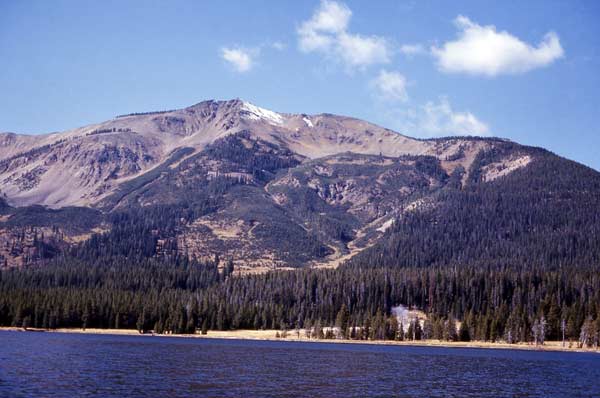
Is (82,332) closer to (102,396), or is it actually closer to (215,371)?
Answer: (215,371)

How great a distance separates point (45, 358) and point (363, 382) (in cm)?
4913

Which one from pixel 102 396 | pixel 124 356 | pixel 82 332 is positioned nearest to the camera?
pixel 102 396

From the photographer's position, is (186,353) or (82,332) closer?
(186,353)

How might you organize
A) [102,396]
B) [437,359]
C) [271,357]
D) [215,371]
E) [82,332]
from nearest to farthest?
[102,396] → [215,371] → [271,357] → [437,359] → [82,332]

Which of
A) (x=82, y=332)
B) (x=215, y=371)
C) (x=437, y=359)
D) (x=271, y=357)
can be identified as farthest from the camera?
(x=82, y=332)

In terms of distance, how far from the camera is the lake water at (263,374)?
75.4 m

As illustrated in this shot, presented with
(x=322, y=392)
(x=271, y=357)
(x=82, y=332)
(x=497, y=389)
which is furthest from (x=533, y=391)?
(x=82, y=332)

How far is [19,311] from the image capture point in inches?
7869

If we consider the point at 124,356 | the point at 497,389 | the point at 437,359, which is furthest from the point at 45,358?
the point at 437,359

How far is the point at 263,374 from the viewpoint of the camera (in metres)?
94.8

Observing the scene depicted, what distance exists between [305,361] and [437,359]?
1286 inches

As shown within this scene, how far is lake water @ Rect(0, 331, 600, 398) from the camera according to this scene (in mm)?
75438

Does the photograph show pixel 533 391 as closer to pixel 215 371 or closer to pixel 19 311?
pixel 215 371

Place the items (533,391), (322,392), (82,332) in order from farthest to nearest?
(82,332) < (533,391) < (322,392)
